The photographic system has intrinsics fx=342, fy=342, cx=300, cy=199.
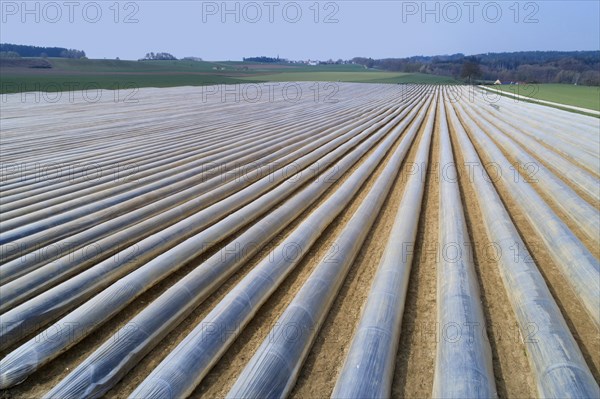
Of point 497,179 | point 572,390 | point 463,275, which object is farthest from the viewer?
point 497,179

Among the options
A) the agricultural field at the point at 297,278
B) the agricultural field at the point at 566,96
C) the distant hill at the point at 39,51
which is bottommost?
the agricultural field at the point at 297,278

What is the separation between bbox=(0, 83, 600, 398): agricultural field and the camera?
9.40 feet

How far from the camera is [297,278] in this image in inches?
168

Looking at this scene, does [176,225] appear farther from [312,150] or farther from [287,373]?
[312,150]

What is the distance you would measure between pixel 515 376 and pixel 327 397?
1613 millimetres

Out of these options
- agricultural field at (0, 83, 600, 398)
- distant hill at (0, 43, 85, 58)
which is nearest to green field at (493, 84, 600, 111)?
agricultural field at (0, 83, 600, 398)

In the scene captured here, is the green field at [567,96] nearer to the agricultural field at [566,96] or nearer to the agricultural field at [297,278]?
the agricultural field at [566,96]

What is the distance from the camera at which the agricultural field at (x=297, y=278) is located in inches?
113

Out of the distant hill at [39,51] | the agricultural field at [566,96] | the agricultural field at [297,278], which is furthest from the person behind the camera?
the distant hill at [39,51]

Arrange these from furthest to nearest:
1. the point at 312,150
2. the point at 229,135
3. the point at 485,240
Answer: the point at 229,135 → the point at 312,150 → the point at 485,240

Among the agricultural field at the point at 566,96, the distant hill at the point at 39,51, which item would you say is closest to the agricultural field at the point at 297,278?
the agricultural field at the point at 566,96

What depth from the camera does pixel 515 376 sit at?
114 inches

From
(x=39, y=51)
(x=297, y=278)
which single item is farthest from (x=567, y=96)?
(x=39, y=51)

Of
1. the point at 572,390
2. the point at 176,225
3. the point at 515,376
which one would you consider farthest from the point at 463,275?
the point at 176,225
